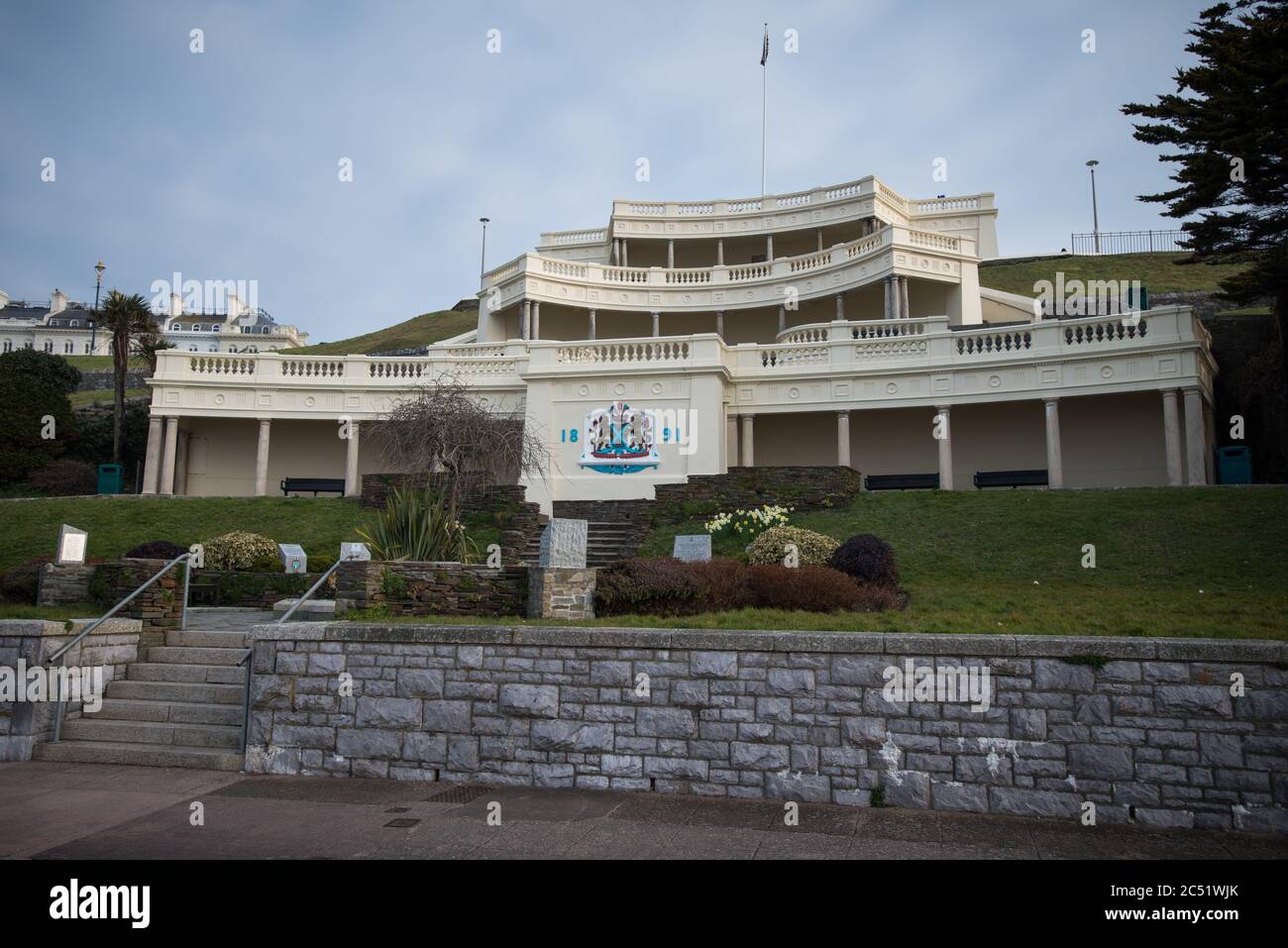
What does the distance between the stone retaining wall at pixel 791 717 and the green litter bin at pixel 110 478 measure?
22.1m

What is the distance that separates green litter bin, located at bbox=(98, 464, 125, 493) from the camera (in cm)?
2777

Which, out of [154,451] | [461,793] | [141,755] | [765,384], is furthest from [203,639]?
[154,451]

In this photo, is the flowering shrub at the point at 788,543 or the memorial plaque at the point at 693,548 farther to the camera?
the memorial plaque at the point at 693,548

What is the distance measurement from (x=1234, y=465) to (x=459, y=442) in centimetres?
1887

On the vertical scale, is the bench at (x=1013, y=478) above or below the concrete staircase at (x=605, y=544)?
above

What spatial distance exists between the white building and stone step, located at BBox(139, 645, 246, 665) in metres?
81.4

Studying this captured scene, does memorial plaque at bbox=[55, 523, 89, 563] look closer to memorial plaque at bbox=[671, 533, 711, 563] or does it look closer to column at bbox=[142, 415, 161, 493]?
memorial plaque at bbox=[671, 533, 711, 563]

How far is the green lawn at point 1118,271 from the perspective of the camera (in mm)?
42500

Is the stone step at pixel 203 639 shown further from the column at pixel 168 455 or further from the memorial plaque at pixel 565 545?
the column at pixel 168 455

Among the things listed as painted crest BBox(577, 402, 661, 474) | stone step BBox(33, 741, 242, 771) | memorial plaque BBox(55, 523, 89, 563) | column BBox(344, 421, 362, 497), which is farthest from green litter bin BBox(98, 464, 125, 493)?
stone step BBox(33, 741, 242, 771)

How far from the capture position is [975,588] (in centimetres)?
1395

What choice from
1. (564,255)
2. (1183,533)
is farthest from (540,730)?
(564,255)

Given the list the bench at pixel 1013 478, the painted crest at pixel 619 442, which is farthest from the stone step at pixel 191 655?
the bench at pixel 1013 478
